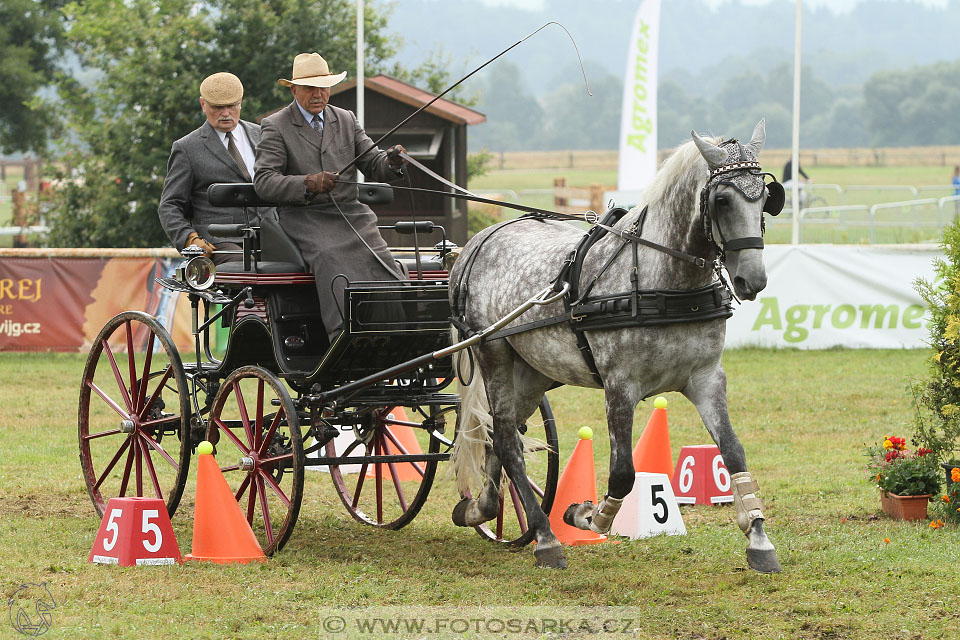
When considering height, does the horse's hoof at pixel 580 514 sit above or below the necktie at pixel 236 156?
below

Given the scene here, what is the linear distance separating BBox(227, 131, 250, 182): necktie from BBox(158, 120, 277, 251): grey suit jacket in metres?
0.03

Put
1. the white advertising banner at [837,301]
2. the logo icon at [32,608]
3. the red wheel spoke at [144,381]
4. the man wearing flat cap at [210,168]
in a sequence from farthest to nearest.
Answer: the white advertising banner at [837,301], the man wearing flat cap at [210,168], the red wheel spoke at [144,381], the logo icon at [32,608]

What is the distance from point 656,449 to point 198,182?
296cm

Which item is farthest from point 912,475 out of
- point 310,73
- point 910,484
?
point 310,73

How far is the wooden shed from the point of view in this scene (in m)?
15.8

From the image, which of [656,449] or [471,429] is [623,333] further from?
[656,449]

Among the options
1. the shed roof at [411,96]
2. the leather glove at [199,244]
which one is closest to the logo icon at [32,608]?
the leather glove at [199,244]

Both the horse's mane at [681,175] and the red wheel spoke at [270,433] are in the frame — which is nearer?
the horse's mane at [681,175]

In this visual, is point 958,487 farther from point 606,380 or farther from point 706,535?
point 606,380

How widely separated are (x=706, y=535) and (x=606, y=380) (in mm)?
1408

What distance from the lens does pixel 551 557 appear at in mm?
5711

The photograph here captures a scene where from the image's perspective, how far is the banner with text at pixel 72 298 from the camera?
13289 mm

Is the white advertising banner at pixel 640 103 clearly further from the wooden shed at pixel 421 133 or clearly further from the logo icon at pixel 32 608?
the logo icon at pixel 32 608

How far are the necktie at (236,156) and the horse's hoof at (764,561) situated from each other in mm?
3447
